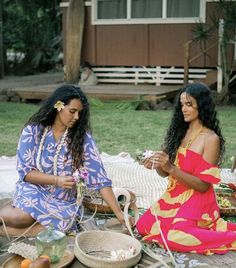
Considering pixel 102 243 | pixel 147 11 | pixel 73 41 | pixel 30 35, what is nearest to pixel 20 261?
pixel 102 243

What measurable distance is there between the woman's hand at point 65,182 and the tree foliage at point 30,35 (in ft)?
52.1

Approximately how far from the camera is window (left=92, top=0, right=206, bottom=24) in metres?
12.6

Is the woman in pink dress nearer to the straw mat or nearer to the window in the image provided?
the straw mat

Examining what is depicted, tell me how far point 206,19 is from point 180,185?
9.44 metres

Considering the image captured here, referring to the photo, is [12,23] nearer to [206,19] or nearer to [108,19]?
[108,19]

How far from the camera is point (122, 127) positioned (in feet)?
28.7

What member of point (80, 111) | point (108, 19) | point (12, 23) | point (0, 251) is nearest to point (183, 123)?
point (80, 111)

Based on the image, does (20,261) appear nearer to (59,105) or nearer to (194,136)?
(59,105)

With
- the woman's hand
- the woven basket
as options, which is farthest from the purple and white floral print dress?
the woven basket

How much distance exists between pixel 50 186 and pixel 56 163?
0.58 ft

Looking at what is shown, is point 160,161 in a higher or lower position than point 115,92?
higher

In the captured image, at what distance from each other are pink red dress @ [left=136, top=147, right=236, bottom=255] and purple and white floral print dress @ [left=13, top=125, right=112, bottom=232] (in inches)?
17.9

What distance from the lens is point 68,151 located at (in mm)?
3736

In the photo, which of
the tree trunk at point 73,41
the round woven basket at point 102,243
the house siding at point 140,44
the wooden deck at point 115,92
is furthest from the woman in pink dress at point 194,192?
the tree trunk at point 73,41
